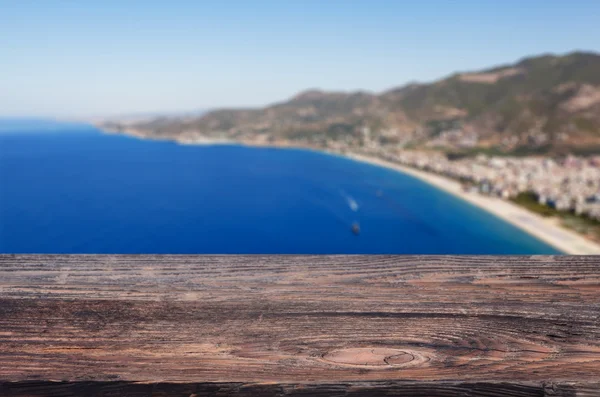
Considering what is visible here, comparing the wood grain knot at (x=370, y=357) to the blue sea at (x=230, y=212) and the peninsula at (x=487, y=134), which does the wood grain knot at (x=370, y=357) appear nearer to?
the blue sea at (x=230, y=212)

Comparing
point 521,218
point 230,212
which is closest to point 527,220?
point 521,218

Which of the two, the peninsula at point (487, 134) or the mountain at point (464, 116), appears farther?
the mountain at point (464, 116)

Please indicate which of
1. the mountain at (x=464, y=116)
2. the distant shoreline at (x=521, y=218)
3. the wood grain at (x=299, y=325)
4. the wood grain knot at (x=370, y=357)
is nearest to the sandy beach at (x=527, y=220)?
the distant shoreline at (x=521, y=218)

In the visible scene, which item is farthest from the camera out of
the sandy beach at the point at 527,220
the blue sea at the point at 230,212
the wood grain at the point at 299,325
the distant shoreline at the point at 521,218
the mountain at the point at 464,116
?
the mountain at the point at 464,116

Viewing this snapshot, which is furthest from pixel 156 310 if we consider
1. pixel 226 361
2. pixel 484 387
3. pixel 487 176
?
pixel 487 176

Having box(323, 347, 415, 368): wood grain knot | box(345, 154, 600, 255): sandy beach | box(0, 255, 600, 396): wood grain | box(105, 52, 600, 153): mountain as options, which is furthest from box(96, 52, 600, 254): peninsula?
box(323, 347, 415, 368): wood grain knot

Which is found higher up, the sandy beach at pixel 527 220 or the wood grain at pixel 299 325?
the wood grain at pixel 299 325

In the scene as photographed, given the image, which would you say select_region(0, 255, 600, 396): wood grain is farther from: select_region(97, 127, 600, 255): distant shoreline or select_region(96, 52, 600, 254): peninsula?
select_region(96, 52, 600, 254): peninsula

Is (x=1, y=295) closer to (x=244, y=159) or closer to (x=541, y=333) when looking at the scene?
(x=541, y=333)
